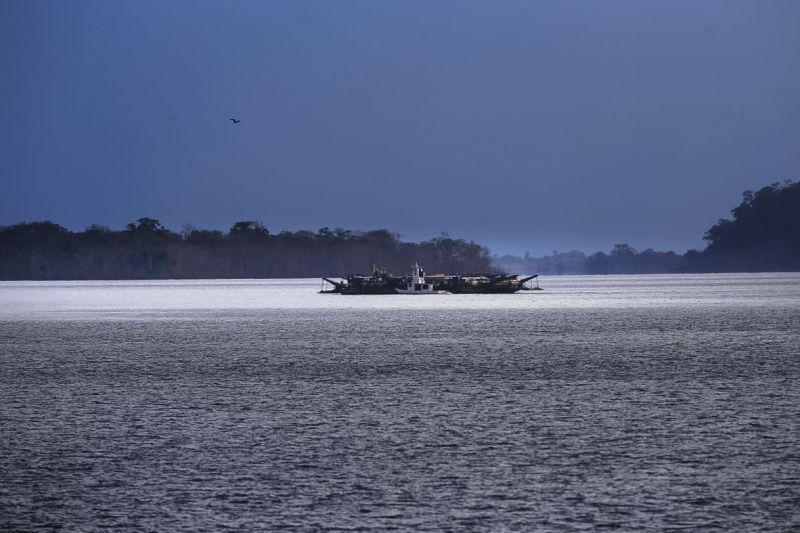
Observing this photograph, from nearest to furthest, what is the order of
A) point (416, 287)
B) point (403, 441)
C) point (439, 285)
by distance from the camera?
point (403, 441) → point (416, 287) → point (439, 285)

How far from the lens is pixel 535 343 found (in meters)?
50.7

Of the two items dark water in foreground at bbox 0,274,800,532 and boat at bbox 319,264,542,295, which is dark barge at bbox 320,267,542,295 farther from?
dark water in foreground at bbox 0,274,800,532

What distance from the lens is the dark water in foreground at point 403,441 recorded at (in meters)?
14.7

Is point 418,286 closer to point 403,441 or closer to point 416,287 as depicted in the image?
point 416,287

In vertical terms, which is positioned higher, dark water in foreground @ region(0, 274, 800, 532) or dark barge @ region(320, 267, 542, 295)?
dark barge @ region(320, 267, 542, 295)

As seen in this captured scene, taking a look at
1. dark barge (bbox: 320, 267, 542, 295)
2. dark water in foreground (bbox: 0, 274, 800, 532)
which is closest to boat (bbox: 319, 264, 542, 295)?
dark barge (bbox: 320, 267, 542, 295)

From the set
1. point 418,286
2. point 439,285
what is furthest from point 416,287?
point 439,285

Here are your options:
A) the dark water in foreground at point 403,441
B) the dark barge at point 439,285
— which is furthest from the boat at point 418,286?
the dark water in foreground at point 403,441

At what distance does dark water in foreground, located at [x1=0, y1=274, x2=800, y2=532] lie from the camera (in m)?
14.7

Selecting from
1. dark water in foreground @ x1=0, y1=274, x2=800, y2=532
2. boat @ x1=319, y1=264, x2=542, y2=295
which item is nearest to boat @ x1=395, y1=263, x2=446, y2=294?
boat @ x1=319, y1=264, x2=542, y2=295

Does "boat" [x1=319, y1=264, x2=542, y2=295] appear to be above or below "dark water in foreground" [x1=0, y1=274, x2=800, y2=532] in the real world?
above

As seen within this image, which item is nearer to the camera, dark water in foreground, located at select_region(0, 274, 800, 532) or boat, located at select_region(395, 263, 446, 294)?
dark water in foreground, located at select_region(0, 274, 800, 532)

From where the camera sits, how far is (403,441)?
2052 centimetres

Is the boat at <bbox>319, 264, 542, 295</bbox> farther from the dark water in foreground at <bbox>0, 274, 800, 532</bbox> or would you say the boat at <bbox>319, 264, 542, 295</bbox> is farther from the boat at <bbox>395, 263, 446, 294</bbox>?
the dark water in foreground at <bbox>0, 274, 800, 532</bbox>
